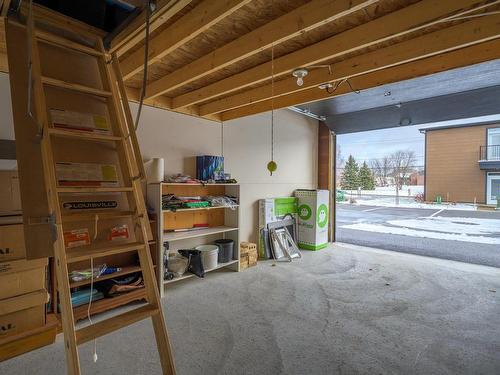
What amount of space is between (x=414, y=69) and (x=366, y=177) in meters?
13.7

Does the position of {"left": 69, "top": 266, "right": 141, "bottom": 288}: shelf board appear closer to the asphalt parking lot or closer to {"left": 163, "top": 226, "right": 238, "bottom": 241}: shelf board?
{"left": 163, "top": 226, "right": 238, "bottom": 241}: shelf board

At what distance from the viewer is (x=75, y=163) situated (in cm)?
149

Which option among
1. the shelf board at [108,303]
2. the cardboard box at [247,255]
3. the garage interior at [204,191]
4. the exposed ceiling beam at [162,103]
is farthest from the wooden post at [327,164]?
the shelf board at [108,303]

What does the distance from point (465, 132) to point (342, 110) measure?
1173 centimetres

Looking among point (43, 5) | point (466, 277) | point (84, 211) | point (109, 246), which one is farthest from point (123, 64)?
point (466, 277)

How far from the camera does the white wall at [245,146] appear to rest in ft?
12.1

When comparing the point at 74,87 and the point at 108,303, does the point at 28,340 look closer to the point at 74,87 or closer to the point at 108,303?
the point at 108,303

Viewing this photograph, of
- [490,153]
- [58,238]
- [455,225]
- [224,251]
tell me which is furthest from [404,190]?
[58,238]

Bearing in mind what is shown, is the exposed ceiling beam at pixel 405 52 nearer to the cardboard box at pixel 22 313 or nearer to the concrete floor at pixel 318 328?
the concrete floor at pixel 318 328

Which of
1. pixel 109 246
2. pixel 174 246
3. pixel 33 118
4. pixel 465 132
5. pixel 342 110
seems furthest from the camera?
pixel 465 132

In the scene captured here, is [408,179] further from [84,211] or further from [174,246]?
[84,211]

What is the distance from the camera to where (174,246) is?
3957 millimetres

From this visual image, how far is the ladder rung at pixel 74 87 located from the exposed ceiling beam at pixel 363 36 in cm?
179

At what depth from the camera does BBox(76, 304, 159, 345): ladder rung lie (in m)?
1.13
